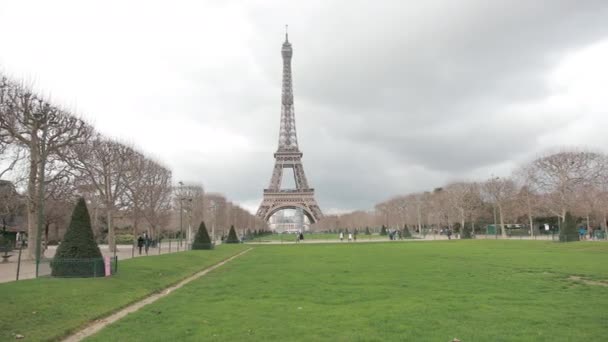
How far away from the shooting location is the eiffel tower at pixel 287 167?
337 ft

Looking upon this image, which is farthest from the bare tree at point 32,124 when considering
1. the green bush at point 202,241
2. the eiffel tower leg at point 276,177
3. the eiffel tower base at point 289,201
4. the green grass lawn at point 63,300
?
the eiffel tower leg at point 276,177

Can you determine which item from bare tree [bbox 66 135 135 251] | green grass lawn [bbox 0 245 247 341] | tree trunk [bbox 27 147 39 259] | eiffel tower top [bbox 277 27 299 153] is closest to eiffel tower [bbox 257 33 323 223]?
eiffel tower top [bbox 277 27 299 153]

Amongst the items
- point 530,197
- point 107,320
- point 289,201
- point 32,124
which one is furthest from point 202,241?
point 289,201

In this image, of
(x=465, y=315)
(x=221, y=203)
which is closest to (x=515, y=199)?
(x=221, y=203)

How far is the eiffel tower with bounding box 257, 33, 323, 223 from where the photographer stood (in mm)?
102625

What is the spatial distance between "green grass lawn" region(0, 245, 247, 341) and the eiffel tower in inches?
3234

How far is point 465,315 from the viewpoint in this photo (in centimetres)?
1017

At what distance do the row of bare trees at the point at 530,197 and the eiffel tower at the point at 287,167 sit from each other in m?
18.0

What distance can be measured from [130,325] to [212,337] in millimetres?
2458

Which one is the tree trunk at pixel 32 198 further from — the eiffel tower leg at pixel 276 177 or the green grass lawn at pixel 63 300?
the eiffel tower leg at pixel 276 177

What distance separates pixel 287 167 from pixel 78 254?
302 ft

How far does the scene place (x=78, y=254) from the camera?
60.2 ft

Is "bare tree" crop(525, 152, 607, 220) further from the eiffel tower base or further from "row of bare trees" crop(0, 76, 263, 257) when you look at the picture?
the eiffel tower base

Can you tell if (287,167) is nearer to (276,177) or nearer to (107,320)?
(276,177)
